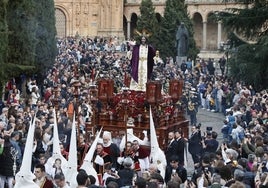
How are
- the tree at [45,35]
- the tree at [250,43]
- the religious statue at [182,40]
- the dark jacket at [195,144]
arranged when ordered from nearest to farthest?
Answer: the dark jacket at [195,144] → the tree at [250,43] → the tree at [45,35] → the religious statue at [182,40]

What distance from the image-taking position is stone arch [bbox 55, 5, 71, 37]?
2667 inches

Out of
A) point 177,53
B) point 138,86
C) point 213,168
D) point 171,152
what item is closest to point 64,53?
point 177,53

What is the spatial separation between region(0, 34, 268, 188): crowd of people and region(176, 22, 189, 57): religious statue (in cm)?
157

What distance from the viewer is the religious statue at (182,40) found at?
144 feet

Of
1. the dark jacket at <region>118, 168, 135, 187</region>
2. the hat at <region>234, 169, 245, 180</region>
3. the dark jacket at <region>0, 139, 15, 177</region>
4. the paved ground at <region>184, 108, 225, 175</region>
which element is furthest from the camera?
the paved ground at <region>184, 108, 225, 175</region>

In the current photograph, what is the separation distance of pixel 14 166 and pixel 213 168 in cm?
471

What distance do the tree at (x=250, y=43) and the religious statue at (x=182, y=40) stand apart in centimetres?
2125

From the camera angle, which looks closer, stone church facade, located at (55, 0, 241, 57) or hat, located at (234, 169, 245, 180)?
hat, located at (234, 169, 245, 180)

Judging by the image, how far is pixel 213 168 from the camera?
1436cm

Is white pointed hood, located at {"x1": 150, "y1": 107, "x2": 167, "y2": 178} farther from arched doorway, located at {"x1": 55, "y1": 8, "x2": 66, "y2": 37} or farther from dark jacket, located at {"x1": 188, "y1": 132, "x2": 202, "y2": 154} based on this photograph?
arched doorway, located at {"x1": 55, "y1": 8, "x2": 66, "y2": 37}

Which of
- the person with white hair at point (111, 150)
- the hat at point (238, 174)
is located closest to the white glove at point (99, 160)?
the person with white hair at point (111, 150)

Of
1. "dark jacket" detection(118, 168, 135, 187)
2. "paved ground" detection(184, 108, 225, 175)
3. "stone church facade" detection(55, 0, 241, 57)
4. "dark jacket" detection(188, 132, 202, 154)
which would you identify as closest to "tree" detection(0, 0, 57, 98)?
"paved ground" detection(184, 108, 225, 175)

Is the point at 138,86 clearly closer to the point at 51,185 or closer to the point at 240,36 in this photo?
the point at 240,36

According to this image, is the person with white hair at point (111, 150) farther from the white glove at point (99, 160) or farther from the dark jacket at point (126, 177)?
the dark jacket at point (126, 177)
